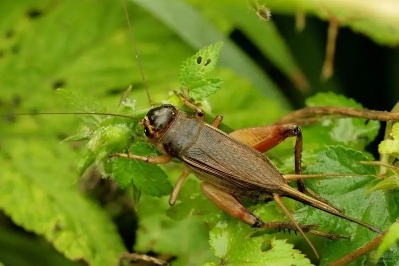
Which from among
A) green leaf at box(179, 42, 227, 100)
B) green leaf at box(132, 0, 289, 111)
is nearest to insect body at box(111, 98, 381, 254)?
green leaf at box(179, 42, 227, 100)

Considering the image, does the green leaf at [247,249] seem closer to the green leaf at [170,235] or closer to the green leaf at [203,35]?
the green leaf at [170,235]

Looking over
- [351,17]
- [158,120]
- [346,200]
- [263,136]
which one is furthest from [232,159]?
[351,17]

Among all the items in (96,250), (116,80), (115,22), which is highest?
(115,22)

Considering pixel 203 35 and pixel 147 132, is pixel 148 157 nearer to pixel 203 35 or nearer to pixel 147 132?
pixel 147 132

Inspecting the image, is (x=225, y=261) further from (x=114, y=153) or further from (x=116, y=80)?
(x=116, y=80)

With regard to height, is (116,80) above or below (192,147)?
below

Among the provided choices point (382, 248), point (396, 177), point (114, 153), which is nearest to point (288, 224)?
point (396, 177)
